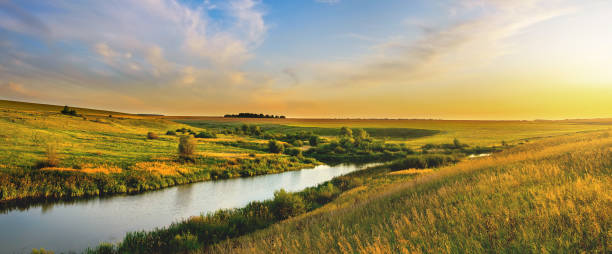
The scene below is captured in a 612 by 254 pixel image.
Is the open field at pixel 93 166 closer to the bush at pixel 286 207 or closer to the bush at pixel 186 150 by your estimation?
the bush at pixel 186 150

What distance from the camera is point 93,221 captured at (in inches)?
703

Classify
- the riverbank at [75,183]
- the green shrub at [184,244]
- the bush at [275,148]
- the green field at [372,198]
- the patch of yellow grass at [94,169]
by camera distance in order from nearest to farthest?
the green field at [372,198], the green shrub at [184,244], the riverbank at [75,183], the patch of yellow grass at [94,169], the bush at [275,148]

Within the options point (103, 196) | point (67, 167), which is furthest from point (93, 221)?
point (67, 167)

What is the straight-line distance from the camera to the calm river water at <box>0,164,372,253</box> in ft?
49.6

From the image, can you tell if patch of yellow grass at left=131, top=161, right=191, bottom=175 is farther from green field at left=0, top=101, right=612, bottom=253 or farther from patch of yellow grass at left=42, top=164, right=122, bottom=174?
patch of yellow grass at left=42, top=164, right=122, bottom=174

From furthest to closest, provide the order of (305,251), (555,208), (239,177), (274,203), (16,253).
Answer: (239,177) < (274,203) < (16,253) < (305,251) < (555,208)

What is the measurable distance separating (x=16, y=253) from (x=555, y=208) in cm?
2203

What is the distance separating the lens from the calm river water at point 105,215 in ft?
49.6

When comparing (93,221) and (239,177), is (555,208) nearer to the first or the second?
(93,221)

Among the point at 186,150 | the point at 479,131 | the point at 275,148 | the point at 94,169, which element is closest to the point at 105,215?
the point at 94,169

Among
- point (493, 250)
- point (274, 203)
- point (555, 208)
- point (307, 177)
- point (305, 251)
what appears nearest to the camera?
point (493, 250)

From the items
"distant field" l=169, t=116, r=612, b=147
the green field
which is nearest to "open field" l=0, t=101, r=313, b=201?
the green field

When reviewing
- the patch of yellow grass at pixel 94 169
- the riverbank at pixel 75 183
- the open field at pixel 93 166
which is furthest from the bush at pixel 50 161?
the riverbank at pixel 75 183

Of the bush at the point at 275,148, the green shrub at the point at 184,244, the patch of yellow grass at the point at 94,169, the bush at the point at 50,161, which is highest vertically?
the bush at the point at 50,161
